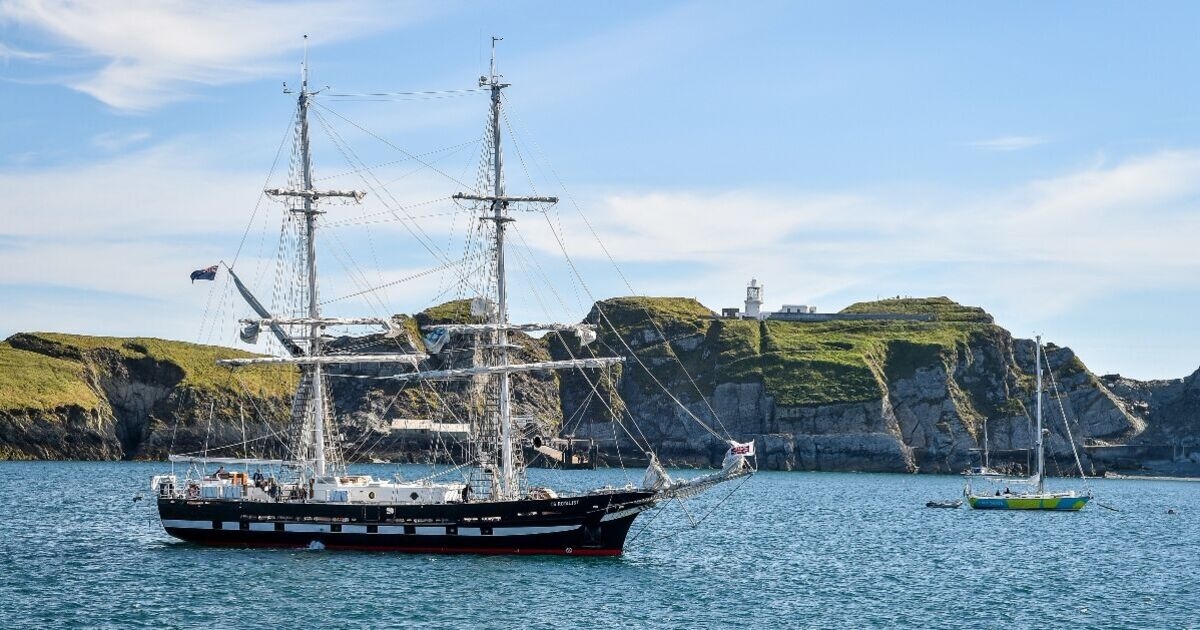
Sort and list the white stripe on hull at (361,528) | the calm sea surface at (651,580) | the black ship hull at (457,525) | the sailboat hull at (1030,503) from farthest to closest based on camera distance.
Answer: the sailboat hull at (1030,503), the white stripe on hull at (361,528), the black ship hull at (457,525), the calm sea surface at (651,580)

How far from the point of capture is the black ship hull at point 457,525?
67812 mm

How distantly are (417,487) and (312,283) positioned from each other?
14.1m

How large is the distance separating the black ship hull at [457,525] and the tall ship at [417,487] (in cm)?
5

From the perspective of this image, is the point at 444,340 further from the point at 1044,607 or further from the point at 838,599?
the point at 1044,607

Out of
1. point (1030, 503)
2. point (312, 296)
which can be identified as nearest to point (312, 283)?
point (312, 296)

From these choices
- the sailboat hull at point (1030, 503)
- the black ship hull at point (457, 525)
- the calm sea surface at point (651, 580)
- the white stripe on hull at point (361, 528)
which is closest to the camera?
the calm sea surface at point (651, 580)

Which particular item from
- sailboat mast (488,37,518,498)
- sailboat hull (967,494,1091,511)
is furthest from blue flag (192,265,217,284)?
sailboat hull (967,494,1091,511)

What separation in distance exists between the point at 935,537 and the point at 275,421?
386 ft

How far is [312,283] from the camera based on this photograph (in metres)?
76.6

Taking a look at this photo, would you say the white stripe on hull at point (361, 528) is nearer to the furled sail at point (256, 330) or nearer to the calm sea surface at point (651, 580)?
the calm sea surface at point (651, 580)

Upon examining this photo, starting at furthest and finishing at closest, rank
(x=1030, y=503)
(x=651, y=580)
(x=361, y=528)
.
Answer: (x=1030, y=503) < (x=361, y=528) < (x=651, y=580)

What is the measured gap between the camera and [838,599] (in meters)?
58.8

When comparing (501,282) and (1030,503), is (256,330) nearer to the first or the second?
(501,282)

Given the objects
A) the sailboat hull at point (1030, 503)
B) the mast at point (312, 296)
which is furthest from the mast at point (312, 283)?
the sailboat hull at point (1030, 503)
